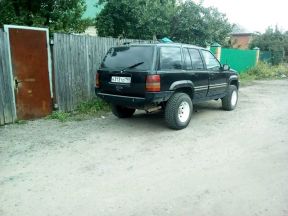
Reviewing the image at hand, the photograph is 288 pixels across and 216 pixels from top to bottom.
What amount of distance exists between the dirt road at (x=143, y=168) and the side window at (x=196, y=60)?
4.41ft

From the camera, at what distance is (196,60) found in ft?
25.3

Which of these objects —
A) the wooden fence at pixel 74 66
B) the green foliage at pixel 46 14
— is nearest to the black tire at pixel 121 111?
the wooden fence at pixel 74 66

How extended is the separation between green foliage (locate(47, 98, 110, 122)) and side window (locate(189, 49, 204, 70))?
278cm

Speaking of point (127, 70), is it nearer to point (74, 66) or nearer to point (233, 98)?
point (74, 66)

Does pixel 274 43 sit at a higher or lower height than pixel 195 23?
Answer: lower

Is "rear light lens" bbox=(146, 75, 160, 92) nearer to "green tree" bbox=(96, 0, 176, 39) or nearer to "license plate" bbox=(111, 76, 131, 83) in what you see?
"license plate" bbox=(111, 76, 131, 83)

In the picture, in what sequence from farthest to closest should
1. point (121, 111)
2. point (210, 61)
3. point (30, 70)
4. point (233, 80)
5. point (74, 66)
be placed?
1. point (233, 80)
2. point (74, 66)
3. point (210, 61)
4. point (121, 111)
5. point (30, 70)

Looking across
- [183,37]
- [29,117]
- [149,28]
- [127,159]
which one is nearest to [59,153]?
[127,159]

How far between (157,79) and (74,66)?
9.96 ft

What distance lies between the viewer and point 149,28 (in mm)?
14141

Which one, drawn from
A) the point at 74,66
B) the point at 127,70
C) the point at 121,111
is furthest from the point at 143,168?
the point at 74,66

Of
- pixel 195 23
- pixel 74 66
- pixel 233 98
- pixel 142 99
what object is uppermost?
pixel 195 23

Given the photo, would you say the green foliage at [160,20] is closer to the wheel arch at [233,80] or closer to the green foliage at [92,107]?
the wheel arch at [233,80]

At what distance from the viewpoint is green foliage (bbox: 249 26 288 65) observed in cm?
2511
